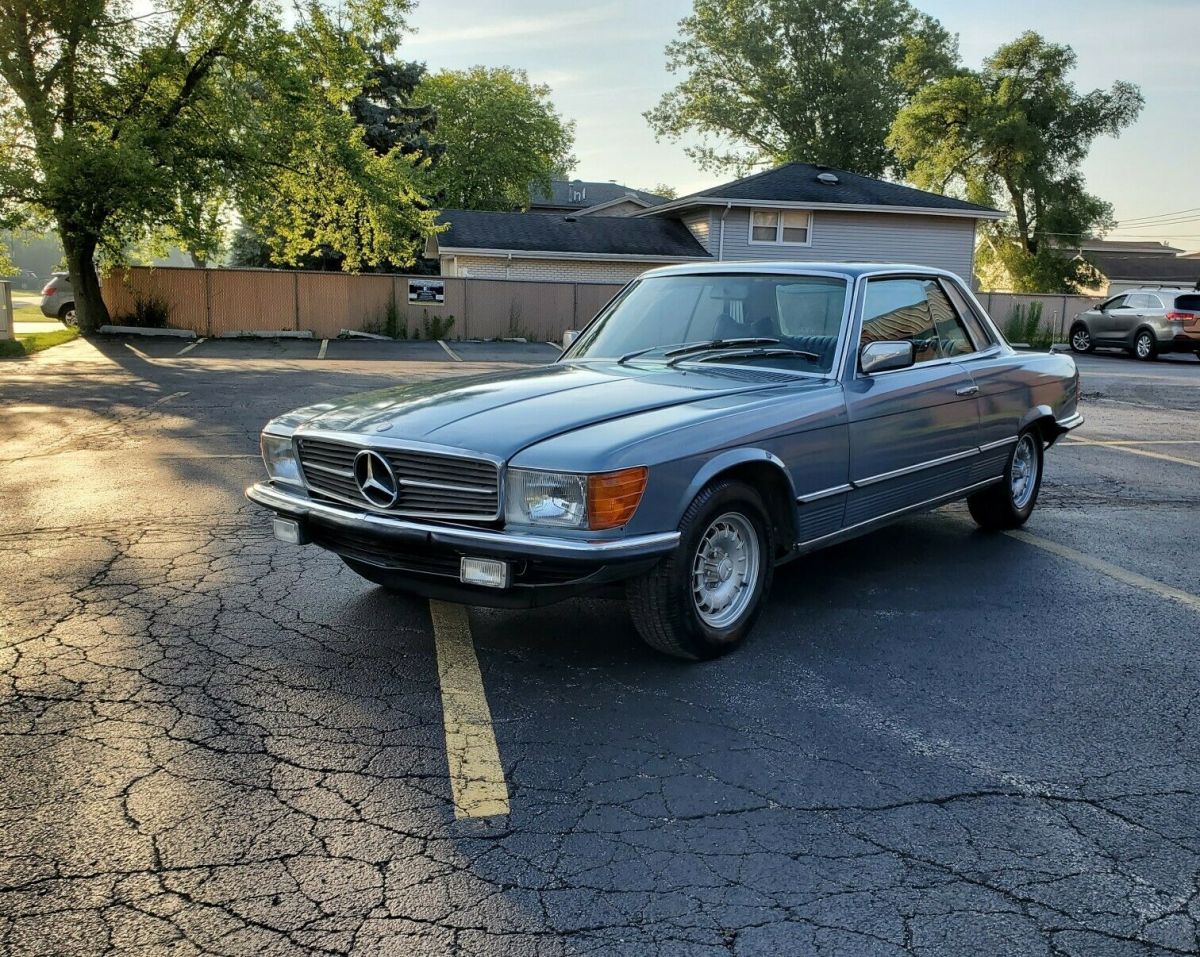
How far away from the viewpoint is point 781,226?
3403cm

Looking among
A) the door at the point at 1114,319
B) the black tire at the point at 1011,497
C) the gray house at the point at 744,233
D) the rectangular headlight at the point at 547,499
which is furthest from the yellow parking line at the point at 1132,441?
the gray house at the point at 744,233

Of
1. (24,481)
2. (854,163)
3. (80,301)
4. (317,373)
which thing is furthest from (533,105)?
(24,481)

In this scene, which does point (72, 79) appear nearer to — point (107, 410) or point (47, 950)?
point (107, 410)

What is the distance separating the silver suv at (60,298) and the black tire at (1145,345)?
29.0 m

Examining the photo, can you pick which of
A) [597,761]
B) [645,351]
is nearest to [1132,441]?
[645,351]

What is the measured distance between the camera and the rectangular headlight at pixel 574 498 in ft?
12.5

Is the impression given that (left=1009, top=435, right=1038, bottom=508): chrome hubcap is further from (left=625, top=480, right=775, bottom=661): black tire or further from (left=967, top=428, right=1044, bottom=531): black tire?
(left=625, top=480, right=775, bottom=661): black tire

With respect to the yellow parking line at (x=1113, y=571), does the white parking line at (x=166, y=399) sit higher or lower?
lower

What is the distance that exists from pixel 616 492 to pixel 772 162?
55248mm

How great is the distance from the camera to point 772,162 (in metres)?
55.7

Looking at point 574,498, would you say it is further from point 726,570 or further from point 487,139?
point 487,139

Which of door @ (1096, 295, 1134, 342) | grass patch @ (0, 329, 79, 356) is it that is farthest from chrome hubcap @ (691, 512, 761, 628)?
door @ (1096, 295, 1134, 342)

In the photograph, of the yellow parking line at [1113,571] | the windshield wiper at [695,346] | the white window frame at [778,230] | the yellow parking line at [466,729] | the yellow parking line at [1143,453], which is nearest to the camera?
the yellow parking line at [466,729]

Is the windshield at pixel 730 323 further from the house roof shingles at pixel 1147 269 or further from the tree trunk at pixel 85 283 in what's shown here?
the house roof shingles at pixel 1147 269
